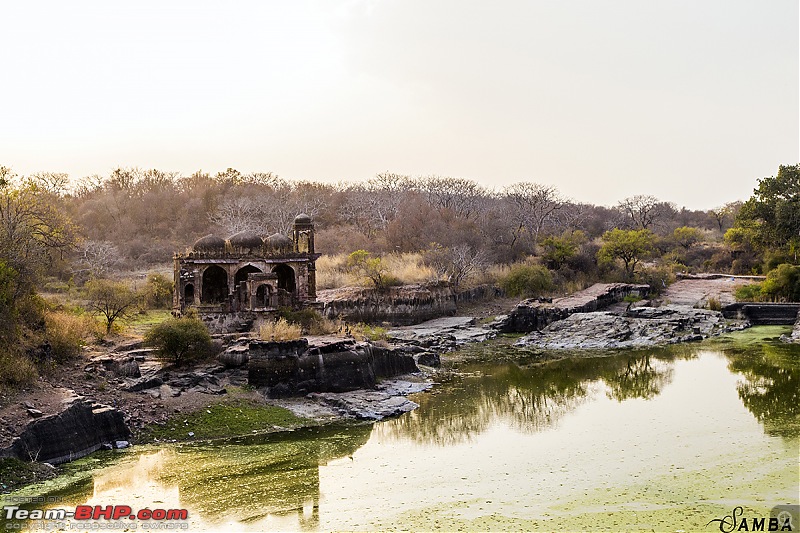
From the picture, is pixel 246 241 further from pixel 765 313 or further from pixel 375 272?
pixel 765 313

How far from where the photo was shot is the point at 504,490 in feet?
42.1

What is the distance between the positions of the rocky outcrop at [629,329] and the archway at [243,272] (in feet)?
34.6

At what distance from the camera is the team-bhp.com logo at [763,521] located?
1059 centimetres

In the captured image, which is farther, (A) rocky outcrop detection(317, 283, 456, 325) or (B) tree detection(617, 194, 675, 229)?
(B) tree detection(617, 194, 675, 229)

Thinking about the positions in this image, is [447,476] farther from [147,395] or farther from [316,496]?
[147,395]

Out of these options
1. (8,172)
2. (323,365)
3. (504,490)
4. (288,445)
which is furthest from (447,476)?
(8,172)

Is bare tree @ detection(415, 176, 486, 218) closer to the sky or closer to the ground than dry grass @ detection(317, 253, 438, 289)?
closer to the sky

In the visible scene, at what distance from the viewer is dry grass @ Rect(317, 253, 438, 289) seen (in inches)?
1484

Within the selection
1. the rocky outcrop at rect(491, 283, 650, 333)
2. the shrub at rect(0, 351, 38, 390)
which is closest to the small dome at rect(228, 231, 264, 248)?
the rocky outcrop at rect(491, 283, 650, 333)

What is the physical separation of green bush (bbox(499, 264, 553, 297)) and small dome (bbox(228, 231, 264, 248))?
48.3 feet

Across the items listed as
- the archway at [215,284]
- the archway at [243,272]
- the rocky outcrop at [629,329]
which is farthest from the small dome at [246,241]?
the rocky outcrop at [629,329]

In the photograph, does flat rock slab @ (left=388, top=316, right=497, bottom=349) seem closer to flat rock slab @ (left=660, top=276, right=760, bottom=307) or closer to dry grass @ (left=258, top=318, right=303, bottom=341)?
dry grass @ (left=258, top=318, right=303, bottom=341)

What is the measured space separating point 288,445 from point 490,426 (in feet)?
15.3

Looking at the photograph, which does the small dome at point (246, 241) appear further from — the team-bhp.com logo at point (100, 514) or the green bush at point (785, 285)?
the green bush at point (785, 285)
